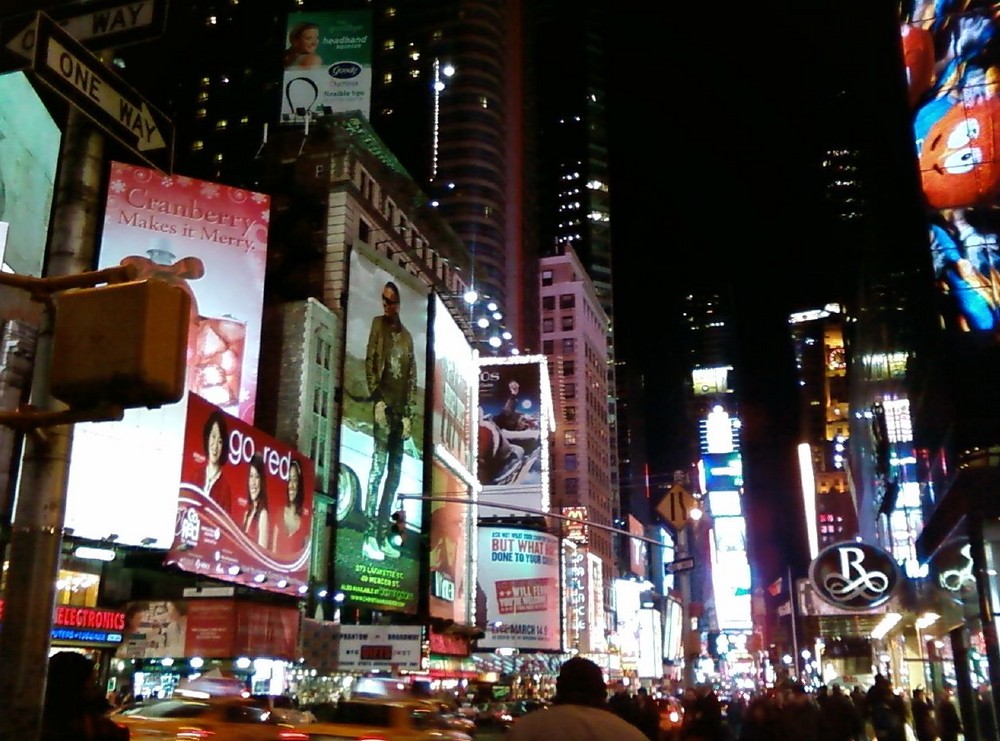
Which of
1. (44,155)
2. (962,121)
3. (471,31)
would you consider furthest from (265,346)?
(471,31)

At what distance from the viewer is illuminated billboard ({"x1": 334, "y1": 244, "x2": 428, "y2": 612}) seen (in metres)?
49.5

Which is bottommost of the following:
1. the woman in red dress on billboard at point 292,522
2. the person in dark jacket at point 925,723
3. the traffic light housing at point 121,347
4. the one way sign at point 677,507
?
the person in dark jacket at point 925,723

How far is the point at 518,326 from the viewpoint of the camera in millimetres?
125250

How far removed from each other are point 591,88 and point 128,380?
637 ft

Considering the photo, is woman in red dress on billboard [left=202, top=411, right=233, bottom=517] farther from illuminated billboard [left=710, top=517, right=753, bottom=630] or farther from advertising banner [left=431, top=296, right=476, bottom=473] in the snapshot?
illuminated billboard [left=710, top=517, right=753, bottom=630]

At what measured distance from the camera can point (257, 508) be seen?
3916 cm

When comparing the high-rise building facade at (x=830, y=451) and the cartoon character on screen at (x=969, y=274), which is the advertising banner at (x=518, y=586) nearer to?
the high-rise building facade at (x=830, y=451)

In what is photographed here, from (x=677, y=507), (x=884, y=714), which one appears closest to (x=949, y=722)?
(x=884, y=714)

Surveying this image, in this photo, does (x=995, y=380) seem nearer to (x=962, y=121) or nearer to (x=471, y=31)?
(x=962, y=121)

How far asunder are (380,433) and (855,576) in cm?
4077

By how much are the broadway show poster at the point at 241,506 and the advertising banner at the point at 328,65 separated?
34510 mm

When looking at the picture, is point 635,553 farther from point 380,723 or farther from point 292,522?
point 380,723

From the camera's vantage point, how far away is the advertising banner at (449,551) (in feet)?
191

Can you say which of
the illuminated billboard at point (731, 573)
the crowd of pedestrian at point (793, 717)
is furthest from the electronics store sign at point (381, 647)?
the illuminated billboard at point (731, 573)
